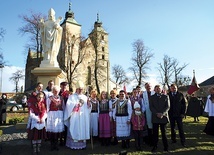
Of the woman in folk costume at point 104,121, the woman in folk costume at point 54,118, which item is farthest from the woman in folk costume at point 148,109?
the woman in folk costume at point 54,118

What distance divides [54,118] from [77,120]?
732mm

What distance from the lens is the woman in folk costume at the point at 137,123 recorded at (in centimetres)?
744

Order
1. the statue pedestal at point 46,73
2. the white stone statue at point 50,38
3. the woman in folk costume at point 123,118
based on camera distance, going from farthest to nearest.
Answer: the white stone statue at point 50,38 < the statue pedestal at point 46,73 < the woman in folk costume at point 123,118

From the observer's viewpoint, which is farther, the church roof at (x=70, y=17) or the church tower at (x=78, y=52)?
the church roof at (x=70, y=17)

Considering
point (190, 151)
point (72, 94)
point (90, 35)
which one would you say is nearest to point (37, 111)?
point (72, 94)

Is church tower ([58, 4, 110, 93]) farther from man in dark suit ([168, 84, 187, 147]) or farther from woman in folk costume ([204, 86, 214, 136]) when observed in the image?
man in dark suit ([168, 84, 187, 147])

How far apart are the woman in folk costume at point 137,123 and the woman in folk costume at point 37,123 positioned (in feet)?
8.88

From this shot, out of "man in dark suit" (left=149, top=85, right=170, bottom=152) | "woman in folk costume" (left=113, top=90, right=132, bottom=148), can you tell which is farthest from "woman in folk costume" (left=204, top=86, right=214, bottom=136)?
"woman in folk costume" (left=113, top=90, right=132, bottom=148)

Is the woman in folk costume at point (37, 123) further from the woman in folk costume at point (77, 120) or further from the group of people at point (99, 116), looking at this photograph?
the woman in folk costume at point (77, 120)

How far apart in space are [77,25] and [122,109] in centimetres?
5310

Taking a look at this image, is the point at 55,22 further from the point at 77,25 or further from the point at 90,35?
the point at 77,25

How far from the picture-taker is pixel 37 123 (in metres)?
6.67

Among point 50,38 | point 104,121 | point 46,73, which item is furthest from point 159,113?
point 50,38

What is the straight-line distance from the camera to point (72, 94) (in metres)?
7.77
